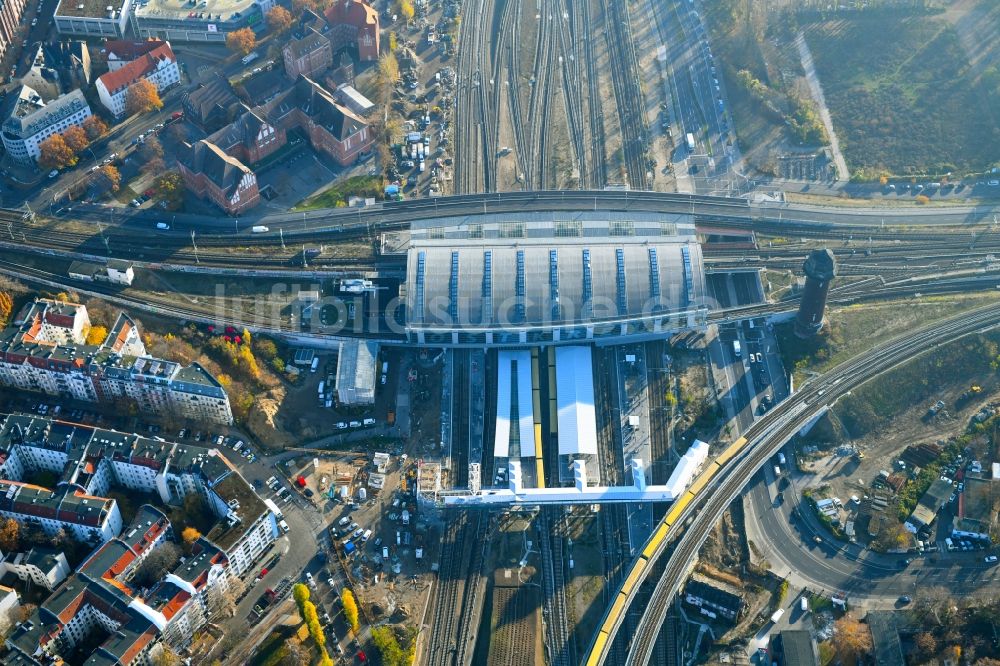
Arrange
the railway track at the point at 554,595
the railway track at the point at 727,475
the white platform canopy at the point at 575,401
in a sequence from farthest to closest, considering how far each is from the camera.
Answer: the white platform canopy at the point at 575,401 → the railway track at the point at 554,595 → the railway track at the point at 727,475

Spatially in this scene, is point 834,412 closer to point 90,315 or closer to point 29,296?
point 90,315

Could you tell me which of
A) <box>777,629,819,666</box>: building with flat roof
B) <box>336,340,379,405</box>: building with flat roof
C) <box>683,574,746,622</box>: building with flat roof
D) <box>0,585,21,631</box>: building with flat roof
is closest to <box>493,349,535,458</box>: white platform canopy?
<box>336,340,379,405</box>: building with flat roof

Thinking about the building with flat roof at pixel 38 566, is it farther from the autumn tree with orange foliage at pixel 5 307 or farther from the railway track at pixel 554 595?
the railway track at pixel 554 595

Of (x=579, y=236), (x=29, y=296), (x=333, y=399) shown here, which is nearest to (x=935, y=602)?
(x=579, y=236)

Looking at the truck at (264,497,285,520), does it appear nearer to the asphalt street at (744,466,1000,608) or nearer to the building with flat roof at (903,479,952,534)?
the asphalt street at (744,466,1000,608)

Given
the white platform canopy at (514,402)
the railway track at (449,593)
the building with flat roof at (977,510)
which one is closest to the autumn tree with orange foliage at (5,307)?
the railway track at (449,593)

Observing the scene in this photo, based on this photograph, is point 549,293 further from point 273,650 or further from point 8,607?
point 8,607

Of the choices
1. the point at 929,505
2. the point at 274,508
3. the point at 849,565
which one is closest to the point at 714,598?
the point at 849,565
